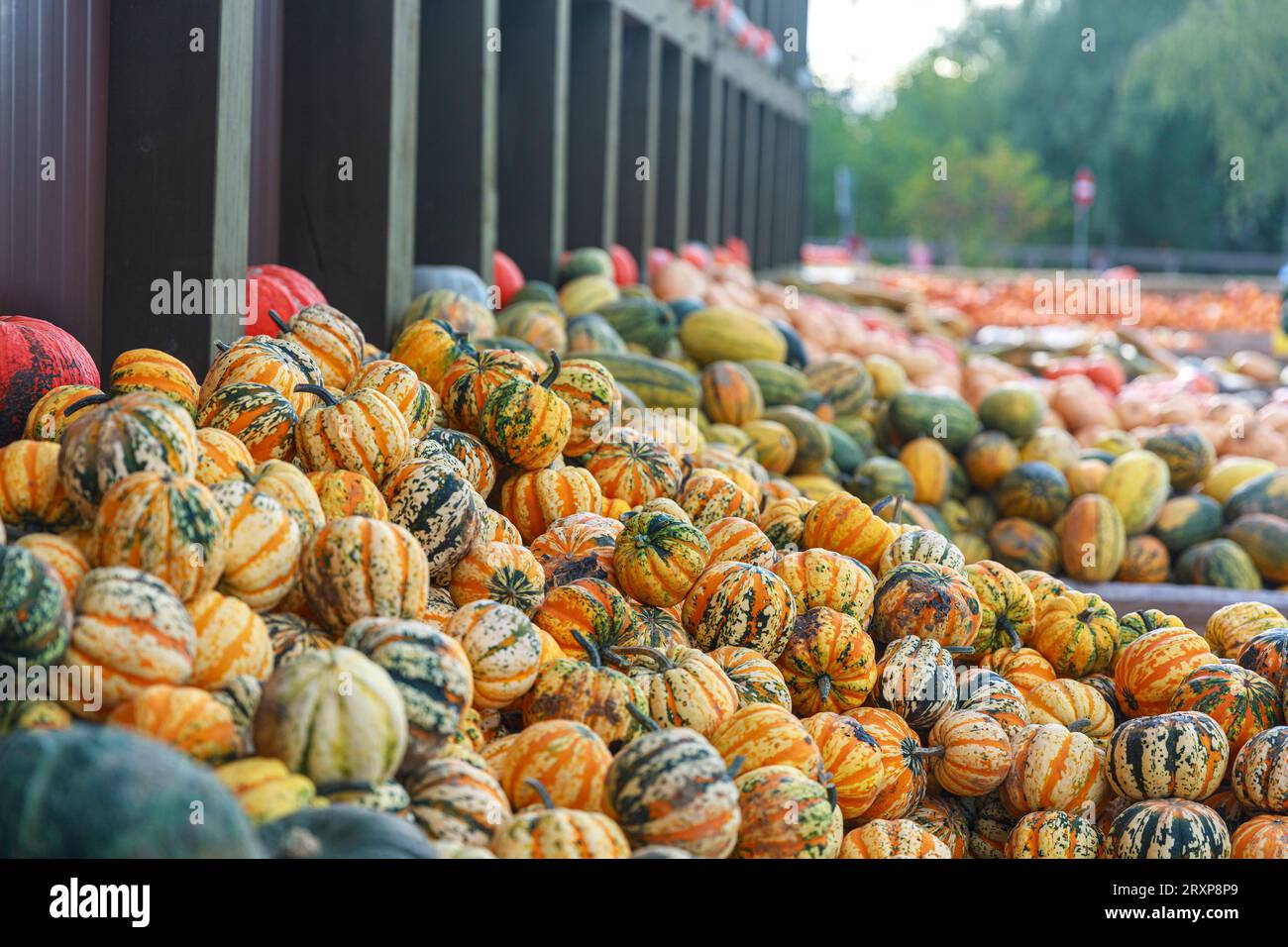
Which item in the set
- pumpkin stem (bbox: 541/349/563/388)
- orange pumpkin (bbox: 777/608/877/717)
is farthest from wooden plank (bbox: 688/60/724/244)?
orange pumpkin (bbox: 777/608/877/717)

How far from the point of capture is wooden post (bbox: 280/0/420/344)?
482cm

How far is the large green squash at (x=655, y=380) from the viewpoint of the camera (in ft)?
16.5

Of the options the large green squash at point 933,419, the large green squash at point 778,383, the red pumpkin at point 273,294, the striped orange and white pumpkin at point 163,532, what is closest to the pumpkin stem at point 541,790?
the striped orange and white pumpkin at point 163,532

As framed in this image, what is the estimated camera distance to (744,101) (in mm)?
13703

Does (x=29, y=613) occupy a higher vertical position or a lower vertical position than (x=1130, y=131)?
lower

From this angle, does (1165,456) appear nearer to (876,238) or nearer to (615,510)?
(615,510)

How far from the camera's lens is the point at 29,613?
1.96 metres

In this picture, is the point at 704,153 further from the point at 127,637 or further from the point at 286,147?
the point at 127,637

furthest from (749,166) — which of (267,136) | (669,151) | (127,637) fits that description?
(127,637)

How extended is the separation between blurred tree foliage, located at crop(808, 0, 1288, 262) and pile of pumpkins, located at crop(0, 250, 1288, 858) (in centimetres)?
2591

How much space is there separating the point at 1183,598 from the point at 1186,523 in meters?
0.91
